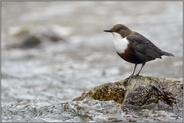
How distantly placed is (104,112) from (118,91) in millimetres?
303

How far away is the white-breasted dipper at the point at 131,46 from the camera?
5.20 metres

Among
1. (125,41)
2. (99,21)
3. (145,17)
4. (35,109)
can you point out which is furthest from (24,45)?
(125,41)

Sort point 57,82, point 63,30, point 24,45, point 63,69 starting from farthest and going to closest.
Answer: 1. point 63,30
2. point 24,45
3. point 63,69
4. point 57,82

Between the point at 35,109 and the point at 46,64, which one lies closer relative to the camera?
the point at 35,109

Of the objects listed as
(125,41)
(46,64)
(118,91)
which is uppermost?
(125,41)

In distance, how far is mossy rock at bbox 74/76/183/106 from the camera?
5.30 meters

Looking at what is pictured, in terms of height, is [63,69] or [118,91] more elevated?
[118,91]

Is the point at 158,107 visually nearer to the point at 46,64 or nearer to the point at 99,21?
the point at 46,64

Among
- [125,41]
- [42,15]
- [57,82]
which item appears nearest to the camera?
[125,41]

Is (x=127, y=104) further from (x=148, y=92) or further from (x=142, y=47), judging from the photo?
(x=142, y=47)

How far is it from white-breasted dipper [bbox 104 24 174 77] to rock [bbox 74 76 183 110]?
26cm

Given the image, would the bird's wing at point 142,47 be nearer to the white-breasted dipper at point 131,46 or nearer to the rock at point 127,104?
the white-breasted dipper at point 131,46

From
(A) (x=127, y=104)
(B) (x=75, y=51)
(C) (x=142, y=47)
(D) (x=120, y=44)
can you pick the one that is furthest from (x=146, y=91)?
(B) (x=75, y=51)

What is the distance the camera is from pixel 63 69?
9.74 meters
